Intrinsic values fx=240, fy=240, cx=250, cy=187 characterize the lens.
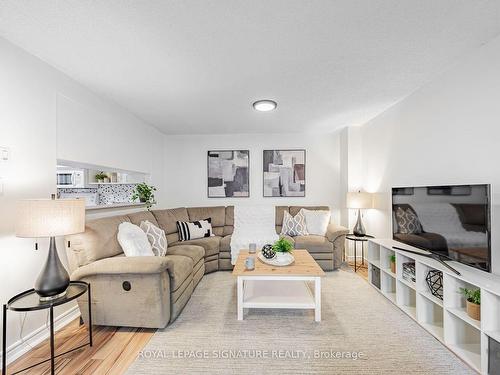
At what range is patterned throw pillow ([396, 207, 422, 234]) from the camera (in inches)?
89.4

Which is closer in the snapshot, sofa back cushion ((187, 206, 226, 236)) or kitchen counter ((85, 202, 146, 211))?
kitchen counter ((85, 202, 146, 211))

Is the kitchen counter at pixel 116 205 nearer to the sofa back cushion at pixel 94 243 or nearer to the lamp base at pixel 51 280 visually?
the sofa back cushion at pixel 94 243

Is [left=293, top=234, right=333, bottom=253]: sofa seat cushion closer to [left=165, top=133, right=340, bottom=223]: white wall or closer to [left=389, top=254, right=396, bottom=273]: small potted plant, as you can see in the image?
[left=389, top=254, right=396, bottom=273]: small potted plant

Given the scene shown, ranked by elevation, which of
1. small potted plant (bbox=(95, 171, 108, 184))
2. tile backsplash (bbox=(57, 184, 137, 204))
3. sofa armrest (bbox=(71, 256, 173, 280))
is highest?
small potted plant (bbox=(95, 171, 108, 184))

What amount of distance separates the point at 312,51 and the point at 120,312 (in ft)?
8.68

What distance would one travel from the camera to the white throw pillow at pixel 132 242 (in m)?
2.31

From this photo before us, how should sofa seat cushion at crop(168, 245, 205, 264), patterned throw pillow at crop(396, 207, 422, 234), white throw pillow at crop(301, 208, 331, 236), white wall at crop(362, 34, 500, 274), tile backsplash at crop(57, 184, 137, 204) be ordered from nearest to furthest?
white wall at crop(362, 34, 500, 274) → patterned throw pillow at crop(396, 207, 422, 234) → sofa seat cushion at crop(168, 245, 205, 264) → tile backsplash at crop(57, 184, 137, 204) → white throw pillow at crop(301, 208, 331, 236)

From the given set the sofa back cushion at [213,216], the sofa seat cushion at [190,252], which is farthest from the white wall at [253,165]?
the sofa seat cushion at [190,252]

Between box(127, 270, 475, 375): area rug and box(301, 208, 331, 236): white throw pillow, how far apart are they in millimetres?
1377

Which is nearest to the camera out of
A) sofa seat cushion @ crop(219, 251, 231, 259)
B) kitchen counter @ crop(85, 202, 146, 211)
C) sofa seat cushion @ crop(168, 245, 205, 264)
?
kitchen counter @ crop(85, 202, 146, 211)

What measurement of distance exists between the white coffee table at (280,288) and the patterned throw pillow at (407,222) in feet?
3.20

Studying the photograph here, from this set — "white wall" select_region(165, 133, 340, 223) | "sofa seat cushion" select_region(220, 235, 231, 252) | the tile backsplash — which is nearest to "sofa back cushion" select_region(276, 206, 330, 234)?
"white wall" select_region(165, 133, 340, 223)

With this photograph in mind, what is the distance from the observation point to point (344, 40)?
68.2 inches

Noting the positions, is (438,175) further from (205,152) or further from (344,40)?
(205,152)
